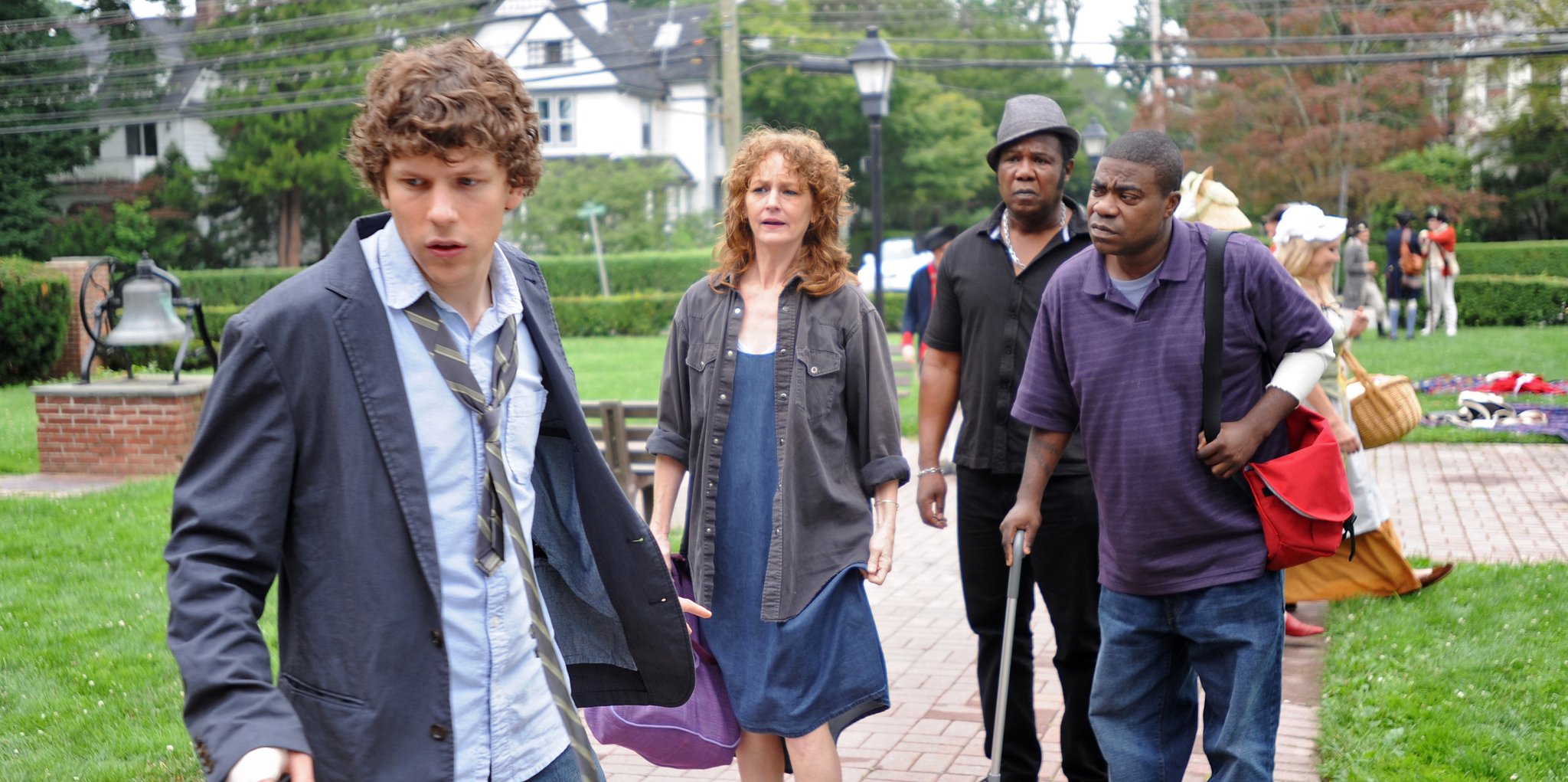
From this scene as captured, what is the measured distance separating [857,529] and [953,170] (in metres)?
43.1

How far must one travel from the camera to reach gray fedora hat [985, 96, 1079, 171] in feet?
13.3

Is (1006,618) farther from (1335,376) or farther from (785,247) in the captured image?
(1335,376)

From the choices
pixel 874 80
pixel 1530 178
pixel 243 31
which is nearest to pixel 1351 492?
pixel 874 80

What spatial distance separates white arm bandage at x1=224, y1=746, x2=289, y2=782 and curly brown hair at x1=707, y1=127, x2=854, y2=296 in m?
2.21

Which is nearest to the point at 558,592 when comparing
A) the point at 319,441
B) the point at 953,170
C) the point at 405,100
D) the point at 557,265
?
the point at 319,441

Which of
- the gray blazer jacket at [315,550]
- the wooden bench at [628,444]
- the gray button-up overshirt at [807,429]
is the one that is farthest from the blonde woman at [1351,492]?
the gray blazer jacket at [315,550]

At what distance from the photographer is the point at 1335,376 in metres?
5.54

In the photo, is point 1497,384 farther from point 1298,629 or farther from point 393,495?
point 393,495

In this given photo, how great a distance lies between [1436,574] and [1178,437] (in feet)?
12.6

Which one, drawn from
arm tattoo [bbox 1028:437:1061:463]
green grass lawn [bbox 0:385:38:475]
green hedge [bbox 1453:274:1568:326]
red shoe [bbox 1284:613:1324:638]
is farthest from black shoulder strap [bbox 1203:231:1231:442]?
green hedge [bbox 1453:274:1568:326]

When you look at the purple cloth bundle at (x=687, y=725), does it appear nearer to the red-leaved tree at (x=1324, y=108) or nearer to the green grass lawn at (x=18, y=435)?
the green grass lawn at (x=18, y=435)

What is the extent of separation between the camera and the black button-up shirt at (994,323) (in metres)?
4.11

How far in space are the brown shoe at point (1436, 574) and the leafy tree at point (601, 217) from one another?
33.1 metres

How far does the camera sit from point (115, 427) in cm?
1069
